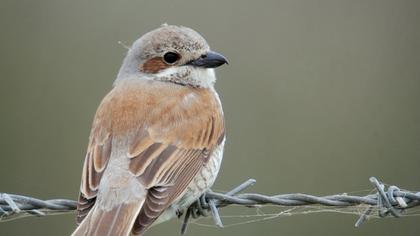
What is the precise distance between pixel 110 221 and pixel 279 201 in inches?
35.4

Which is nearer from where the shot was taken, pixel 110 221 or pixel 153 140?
pixel 110 221

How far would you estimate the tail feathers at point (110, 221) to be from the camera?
15.8ft

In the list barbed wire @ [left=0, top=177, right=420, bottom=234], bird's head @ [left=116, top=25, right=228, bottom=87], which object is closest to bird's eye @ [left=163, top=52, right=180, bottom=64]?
bird's head @ [left=116, top=25, right=228, bottom=87]

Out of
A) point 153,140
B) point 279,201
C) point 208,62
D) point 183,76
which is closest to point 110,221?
point 153,140

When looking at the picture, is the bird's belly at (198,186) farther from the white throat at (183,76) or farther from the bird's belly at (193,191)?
the white throat at (183,76)

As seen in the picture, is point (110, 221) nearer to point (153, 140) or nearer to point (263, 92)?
point (153, 140)

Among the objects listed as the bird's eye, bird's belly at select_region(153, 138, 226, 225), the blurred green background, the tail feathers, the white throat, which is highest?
the blurred green background

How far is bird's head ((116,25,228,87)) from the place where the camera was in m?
6.09

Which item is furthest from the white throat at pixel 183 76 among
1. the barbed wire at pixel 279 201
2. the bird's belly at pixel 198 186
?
the barbed wire at pixel 279 201

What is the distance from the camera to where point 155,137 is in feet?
17.7

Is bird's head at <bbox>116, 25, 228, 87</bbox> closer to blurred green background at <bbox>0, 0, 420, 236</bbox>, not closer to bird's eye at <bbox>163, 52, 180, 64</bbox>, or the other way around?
bird's eye at <bbox>163, 52, 180, 64</bbox>

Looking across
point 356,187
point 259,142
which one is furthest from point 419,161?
point 259,142

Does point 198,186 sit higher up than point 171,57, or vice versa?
point 171,57

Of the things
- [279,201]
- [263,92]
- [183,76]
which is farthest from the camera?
[263,92]
